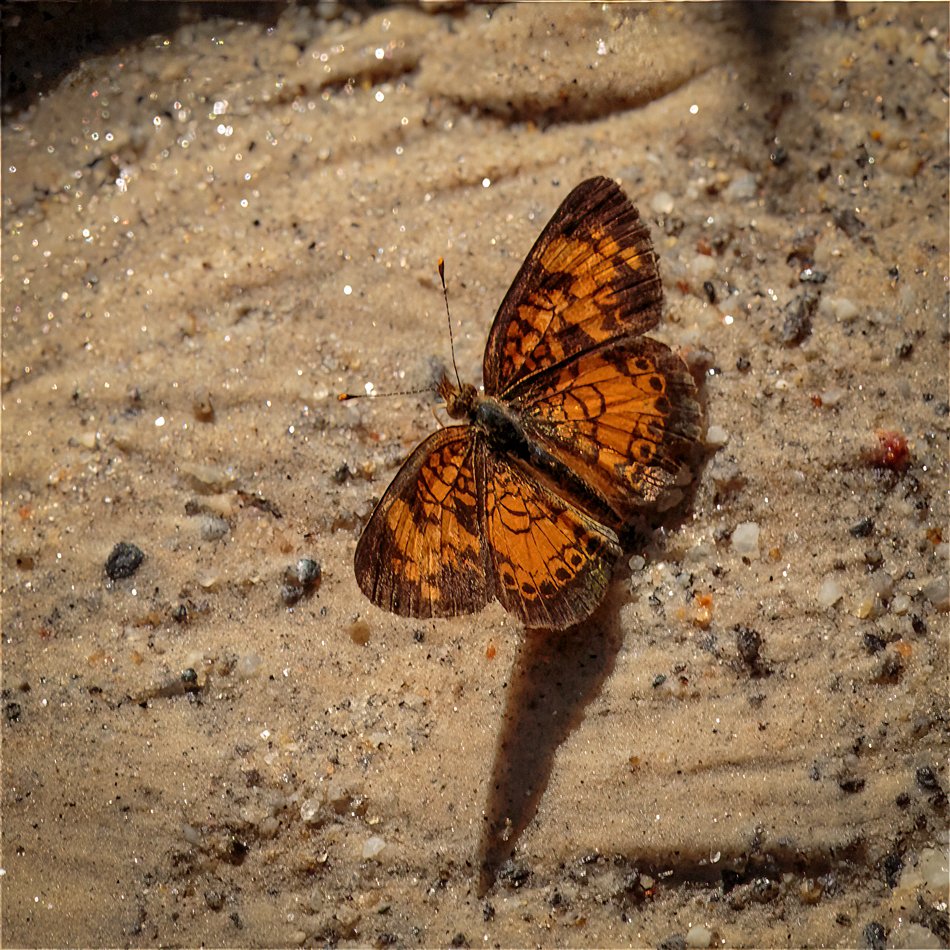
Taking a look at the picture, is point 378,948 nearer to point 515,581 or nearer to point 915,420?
point 515,581

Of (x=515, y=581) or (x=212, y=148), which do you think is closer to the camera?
(x=515, y=581)

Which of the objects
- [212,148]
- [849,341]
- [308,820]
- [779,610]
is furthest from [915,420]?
[212,148]

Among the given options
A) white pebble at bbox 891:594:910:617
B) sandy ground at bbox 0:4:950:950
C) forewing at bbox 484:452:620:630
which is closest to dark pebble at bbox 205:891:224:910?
sandy ground at bbox 0:4:950:950

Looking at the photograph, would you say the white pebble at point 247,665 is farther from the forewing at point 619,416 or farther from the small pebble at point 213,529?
the forewing at point 619,416

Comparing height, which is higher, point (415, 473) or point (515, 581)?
point (415, 473)

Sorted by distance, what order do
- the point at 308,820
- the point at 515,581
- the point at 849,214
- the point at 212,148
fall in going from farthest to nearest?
the point at 212,148 → the point at 849,214 → the point at 308,820 → the point at 515,581

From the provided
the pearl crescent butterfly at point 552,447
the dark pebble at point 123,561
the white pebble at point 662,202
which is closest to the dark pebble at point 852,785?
the pearl crescent butterfly at point 552,447

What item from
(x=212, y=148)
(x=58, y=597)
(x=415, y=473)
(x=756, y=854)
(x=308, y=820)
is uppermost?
(x=212, y=148)
